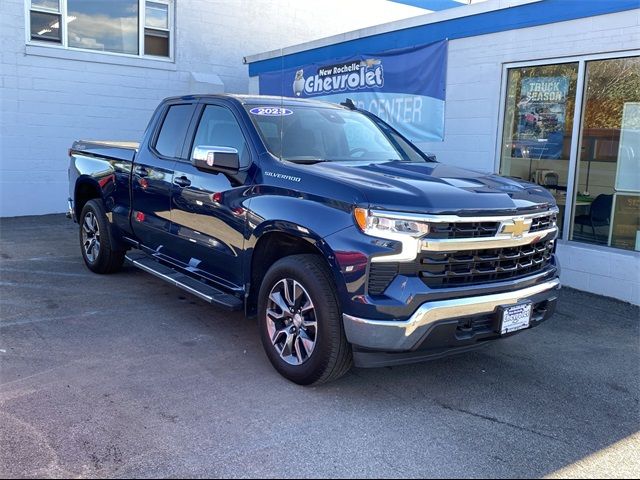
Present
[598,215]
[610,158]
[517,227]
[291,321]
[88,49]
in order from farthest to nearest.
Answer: [88,49]
[598,215]
[610,158]
[291,321]
[517,227]

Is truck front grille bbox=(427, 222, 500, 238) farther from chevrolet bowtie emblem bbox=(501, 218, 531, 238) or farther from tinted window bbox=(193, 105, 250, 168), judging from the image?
tinted window bbox=(193, 105, 250, 168)

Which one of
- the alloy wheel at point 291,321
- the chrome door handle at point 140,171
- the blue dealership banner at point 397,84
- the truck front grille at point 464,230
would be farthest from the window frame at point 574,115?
the chrome door handle at point 140,171

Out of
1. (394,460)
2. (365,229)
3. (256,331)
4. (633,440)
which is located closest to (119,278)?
(256,331)

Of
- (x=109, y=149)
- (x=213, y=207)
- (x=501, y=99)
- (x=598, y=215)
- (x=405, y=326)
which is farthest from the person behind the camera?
(x=501, y=99)

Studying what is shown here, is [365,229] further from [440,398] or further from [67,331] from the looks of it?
[67,331]

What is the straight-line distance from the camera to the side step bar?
4605 mm

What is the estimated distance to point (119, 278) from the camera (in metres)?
7.00

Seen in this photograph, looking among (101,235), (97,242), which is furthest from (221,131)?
(97,242)

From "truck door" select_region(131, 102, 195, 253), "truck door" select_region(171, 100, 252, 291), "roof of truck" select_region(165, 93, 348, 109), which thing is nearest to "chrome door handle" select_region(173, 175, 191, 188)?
"truck door" select_region(171, 100, 252, 291)

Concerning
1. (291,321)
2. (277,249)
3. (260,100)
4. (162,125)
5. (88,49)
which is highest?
(88,49)

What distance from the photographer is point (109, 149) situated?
6.66m

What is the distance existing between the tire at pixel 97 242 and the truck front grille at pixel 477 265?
4329mm

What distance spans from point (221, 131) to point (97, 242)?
8.73 ft

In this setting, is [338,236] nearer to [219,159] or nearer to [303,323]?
[303,323]
